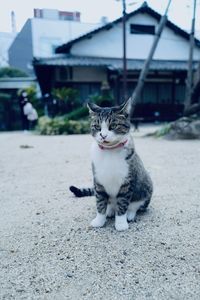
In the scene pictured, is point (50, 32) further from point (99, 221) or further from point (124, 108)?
point (99, 221)

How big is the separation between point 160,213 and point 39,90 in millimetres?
16062

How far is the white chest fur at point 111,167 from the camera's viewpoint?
234 centimetres

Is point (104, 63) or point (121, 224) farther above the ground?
point (104, 63)

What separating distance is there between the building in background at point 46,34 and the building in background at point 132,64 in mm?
2998

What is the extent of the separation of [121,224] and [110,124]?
0.80 meters

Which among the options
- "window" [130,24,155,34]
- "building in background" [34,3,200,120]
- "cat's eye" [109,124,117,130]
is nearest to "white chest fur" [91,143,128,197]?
"cat's eye" [109,124,117,130]

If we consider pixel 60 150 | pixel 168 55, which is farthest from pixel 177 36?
pixel 60 150

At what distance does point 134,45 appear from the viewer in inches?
675

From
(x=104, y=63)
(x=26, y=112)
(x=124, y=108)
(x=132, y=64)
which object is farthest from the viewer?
(x=132, y=64)

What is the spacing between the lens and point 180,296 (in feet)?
5.43

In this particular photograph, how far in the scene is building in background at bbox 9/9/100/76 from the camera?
1912 centimetres

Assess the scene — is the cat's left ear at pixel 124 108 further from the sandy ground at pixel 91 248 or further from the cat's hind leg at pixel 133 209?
the sandy ground at pixel 91 248

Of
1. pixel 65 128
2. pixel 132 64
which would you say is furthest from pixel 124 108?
pixel 132 64

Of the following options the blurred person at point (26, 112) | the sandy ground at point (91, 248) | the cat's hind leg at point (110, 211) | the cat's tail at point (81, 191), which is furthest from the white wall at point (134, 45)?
the cat's hind leg at point (110, 211)
